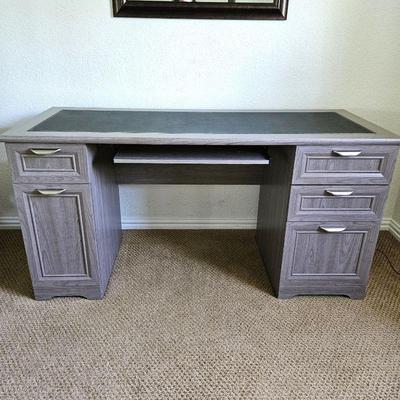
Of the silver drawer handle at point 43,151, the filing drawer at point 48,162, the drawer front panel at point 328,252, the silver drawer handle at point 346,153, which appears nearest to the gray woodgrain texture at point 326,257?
the drawer front panel at point 328,252

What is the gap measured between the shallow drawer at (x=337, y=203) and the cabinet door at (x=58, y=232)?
0.91 metres

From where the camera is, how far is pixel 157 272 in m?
1.88

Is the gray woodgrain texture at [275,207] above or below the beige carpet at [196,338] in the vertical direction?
above

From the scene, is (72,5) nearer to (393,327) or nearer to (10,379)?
(10,379)

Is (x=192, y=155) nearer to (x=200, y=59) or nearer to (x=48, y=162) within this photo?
(x=48, y=162)

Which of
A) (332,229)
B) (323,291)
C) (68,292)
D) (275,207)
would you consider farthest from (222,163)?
(68,292)

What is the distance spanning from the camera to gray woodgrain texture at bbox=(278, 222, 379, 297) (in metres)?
1.55

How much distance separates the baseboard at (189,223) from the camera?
7.43ft

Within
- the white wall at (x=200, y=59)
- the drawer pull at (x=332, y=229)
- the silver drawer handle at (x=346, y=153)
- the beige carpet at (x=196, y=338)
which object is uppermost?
the white wall at (x=200, y=59)

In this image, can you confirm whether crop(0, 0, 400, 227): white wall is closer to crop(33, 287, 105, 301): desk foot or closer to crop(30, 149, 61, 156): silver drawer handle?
crop(30, 149, 61, 156): silver drawer handle

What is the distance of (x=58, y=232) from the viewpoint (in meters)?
1.54

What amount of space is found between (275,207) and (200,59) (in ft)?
2.97

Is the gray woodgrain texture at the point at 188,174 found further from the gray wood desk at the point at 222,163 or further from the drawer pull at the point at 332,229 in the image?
the drawer pull at the point at 332,229

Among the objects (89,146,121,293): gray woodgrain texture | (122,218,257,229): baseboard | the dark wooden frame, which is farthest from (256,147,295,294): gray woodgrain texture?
(89,146,121,293): gray woodgrain texture
